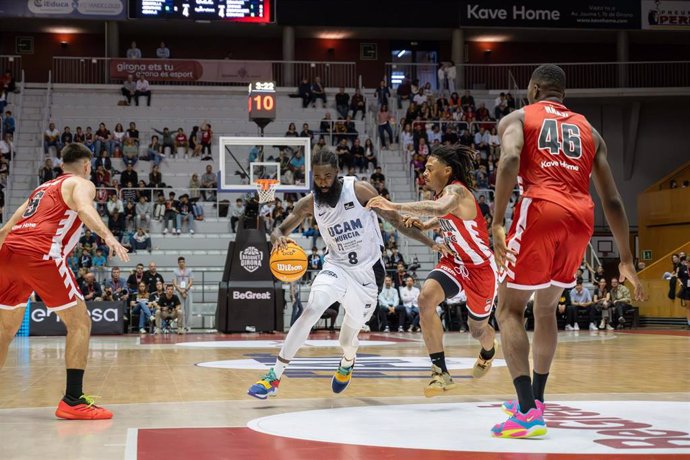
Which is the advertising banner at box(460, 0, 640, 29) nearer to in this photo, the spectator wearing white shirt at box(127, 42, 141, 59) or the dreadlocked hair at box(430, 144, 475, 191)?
the spectator wearing white shirt at box(127, 42, 141, 59)

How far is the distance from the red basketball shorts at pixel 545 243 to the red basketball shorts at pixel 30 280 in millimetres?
3218

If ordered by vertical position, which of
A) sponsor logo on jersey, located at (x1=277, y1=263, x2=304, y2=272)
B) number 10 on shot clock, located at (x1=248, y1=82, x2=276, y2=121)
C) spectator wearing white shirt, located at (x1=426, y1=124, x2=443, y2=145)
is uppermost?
spectator wearing white shirt, located at (x1=426, y1=124, x2=443, y2=145)

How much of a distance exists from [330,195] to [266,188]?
11.8m

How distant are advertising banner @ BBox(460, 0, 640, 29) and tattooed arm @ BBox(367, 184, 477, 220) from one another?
26840mm

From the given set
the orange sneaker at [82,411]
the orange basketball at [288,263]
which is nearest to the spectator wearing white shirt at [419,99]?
the orange basketball at [288,263]

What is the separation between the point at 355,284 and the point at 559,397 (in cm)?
189

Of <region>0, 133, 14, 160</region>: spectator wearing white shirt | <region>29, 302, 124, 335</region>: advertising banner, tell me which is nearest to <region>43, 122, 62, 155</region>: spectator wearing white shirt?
<region>0, 133, 14, 160</region>: spectator wearing white shirt

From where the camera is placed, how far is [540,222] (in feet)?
18.0

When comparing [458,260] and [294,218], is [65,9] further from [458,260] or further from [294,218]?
[458,260]

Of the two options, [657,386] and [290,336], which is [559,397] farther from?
[290,336]

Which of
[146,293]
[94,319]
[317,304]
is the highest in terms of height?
[317,304]

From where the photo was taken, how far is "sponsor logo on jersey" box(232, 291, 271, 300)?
65.0 ft

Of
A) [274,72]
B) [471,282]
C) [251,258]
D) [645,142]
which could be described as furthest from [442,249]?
[645,142]

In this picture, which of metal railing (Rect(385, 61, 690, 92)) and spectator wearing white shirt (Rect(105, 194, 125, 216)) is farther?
metal railing (Rect(385, 61, 690, 92))
